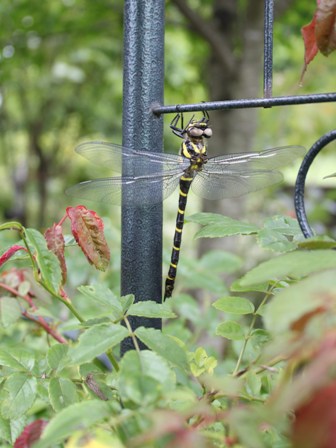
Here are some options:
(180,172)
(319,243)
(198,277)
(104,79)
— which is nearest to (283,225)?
(319,243)

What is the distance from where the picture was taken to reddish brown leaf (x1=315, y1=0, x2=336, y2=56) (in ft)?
1.90

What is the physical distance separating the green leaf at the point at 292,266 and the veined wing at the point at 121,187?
1.33 ft

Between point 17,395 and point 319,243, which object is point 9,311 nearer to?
point 17,395

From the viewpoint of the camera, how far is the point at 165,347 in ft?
1.66

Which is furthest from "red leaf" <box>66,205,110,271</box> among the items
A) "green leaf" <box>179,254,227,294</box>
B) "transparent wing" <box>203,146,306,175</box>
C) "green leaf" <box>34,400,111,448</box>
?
"green leaf" <box>179,254,227,294</box>

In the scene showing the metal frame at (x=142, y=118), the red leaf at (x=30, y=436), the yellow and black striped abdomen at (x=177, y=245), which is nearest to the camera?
the red leaf at (x=30, y=436)

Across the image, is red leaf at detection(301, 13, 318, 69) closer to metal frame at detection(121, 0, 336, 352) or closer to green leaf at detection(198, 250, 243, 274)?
metal frame at detection(121, 0, 336, 352)

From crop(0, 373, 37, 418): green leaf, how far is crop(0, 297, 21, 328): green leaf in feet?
0.58

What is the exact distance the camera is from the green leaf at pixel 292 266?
421 mm

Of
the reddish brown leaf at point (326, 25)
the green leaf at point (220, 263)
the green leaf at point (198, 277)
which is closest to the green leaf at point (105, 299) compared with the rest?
the reddish brown leaf at point (326, 25)

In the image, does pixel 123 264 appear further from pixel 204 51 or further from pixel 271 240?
pixel 204 51

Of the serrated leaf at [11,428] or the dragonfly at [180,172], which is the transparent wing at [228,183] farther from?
the serrated leaf at [11,428]

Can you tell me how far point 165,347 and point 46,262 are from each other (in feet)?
0.65

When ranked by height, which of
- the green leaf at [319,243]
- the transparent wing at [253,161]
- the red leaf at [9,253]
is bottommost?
the red leaf at [9,253]
